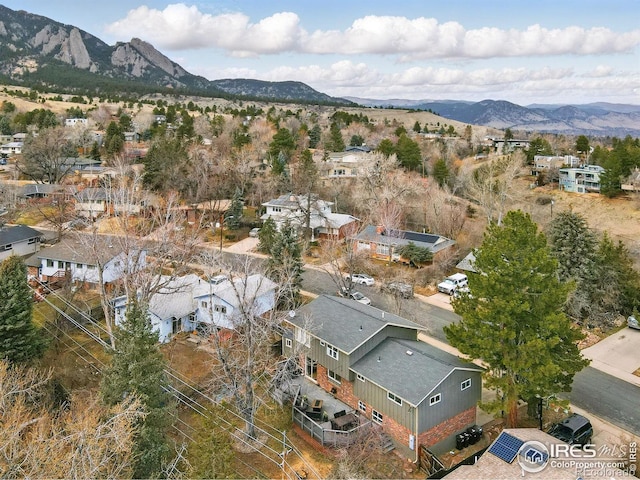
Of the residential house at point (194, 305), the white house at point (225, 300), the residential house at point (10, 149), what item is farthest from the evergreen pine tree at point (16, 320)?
the residential house at point (10, 149)

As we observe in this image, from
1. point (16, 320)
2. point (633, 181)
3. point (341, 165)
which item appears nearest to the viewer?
point (16, 320)

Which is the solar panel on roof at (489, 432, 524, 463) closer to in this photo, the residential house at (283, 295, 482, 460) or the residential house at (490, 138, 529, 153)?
the residential house at (283, 295, 482, 460)

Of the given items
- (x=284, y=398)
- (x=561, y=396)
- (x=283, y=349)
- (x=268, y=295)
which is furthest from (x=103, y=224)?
(x=561, y=396)

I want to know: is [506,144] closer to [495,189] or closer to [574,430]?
[495,189]

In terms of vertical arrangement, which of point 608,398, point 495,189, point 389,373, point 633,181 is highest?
point 633,181

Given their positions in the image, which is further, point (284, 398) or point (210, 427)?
point (284, 398)

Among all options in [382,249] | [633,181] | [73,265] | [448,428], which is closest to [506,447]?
[448,428]

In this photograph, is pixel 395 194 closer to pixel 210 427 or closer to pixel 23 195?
pixel 210 427

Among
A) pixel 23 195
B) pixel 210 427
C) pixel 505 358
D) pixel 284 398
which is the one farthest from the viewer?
pixel 23 195
